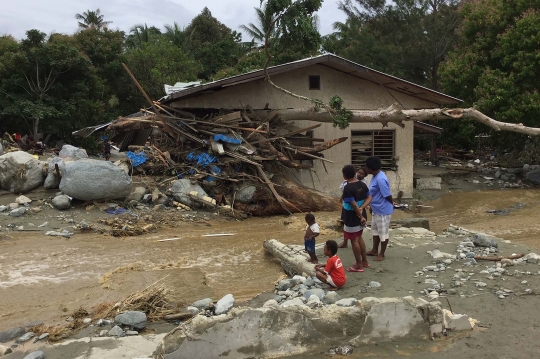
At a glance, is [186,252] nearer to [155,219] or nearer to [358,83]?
[155,219]

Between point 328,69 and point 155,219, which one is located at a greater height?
point 328,69

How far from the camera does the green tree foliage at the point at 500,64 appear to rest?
17.3 m

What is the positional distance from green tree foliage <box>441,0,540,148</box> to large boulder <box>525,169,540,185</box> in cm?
220

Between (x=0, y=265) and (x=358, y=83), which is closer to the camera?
(x=0, y=265)

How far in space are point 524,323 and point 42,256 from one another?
7.43 metres

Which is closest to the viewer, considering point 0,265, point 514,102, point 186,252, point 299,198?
point 0,265

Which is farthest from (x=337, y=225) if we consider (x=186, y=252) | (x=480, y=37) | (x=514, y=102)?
(x=480, y=37)

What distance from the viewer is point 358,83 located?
15.1 meters

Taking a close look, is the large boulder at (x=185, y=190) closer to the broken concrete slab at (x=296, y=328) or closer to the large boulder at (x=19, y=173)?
the large boulder at (x=19, y=173)

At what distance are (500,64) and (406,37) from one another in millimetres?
11341

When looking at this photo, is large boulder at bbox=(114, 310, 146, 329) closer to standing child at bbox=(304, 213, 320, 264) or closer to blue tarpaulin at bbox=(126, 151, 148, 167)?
standing child at bbox=(304, 213, 320, 264)

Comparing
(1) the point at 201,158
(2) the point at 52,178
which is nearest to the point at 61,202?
(2) the point at 52,178

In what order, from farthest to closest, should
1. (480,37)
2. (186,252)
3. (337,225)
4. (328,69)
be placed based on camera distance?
(480,37) < (328,69) < (337,225) < (186,252)

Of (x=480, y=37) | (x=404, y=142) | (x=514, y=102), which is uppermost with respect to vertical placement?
(x=480, y=37)
